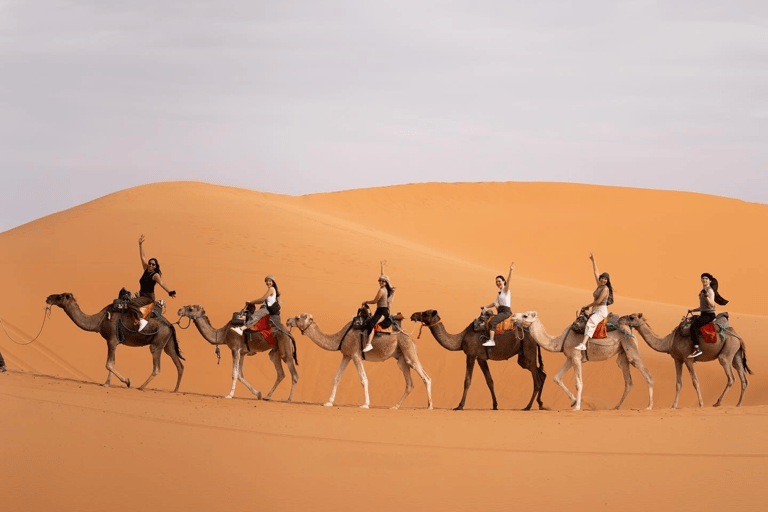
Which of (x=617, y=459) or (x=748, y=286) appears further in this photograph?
(x=748, y=286)

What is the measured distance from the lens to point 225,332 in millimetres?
18969

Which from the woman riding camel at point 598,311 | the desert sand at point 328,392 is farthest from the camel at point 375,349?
the woman riding camel at point 598,311

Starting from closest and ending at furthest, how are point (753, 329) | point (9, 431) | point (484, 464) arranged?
point (484, 464) → point (9, 431) → point (753, 329)

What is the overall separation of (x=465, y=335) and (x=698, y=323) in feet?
13.4

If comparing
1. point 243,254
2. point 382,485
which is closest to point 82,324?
point 382,485

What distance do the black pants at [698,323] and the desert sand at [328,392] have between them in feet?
4.22

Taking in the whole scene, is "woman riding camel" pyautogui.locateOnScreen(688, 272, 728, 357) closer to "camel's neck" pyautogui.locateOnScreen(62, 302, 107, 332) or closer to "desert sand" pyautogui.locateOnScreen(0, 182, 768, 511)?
"desert sand" pyautogui.locateOnScreen(0, 182, 768, 511)

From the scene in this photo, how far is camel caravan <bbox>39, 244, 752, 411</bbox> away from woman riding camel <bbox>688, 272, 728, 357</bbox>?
17 millimetres

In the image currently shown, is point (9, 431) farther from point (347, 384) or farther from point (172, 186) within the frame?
point (172, 186)

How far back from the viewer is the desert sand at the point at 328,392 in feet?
40.2

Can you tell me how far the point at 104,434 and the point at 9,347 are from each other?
40.0ft

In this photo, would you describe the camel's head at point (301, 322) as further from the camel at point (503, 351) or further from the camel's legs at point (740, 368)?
the camel's legs at point (740, 368)

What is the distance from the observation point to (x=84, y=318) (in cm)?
1931

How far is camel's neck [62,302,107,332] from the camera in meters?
19.1
